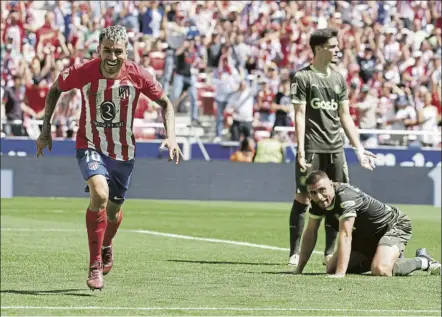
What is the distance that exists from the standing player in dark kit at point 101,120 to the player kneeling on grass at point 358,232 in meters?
1.96

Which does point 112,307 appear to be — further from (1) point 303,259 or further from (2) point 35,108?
(2) point 35,108

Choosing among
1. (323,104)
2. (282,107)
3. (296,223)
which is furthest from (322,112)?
(282,107)

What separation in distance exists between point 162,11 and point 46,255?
21.5m

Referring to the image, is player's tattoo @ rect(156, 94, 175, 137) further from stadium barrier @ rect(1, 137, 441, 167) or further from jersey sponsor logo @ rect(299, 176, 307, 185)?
stadium barrier @ rect(1, 137, 441, 167)

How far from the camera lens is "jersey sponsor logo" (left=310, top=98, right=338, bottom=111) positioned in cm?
1380

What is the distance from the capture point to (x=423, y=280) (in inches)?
503

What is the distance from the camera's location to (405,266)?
13227 mm

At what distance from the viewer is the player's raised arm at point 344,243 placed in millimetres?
12531

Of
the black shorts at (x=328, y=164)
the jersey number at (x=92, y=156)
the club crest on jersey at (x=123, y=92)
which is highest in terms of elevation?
the club crest on jersey at (x=123, y=92)

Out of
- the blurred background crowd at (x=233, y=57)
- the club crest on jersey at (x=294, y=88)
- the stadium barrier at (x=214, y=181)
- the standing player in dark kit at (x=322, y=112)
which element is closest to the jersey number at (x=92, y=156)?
the standing player in dark kit at (x=322, y=112)

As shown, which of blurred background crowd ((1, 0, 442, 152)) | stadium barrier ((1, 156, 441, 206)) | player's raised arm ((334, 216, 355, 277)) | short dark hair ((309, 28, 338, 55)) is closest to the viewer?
player's raised arm ((334, 216, 355, 277))

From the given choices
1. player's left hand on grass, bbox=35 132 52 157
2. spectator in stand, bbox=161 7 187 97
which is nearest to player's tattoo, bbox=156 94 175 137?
player's left hand on grass, bbox=35 132 52 157

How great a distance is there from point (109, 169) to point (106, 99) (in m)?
0.66

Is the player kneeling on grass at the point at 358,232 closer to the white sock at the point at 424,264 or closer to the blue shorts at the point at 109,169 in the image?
the white sock at the point at 424,264
